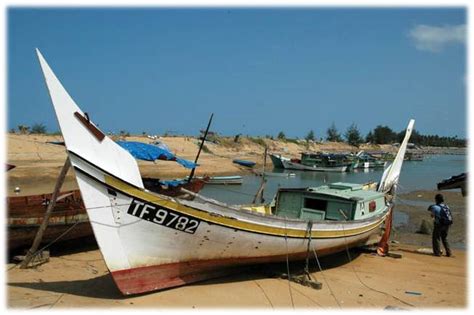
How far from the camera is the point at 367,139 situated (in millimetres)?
130750

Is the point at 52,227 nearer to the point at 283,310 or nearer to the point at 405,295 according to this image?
the point at 283,310

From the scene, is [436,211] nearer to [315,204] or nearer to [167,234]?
[315,204]

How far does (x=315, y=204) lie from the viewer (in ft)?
41.7

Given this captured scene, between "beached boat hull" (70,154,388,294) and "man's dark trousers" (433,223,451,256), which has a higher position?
"beached boat hull" (70,154,388,294)

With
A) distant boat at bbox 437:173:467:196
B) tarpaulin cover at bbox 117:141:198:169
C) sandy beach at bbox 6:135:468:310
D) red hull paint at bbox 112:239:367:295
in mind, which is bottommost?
sandy beach at bbox 6:135:468:310

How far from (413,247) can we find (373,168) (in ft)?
167

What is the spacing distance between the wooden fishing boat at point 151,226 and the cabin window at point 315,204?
2230 millimetres

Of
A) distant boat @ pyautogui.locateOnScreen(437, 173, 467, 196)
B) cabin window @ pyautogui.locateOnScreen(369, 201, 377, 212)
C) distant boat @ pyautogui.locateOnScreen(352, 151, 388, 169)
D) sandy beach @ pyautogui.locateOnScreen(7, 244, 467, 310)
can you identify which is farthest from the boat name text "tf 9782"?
distant boat @ pyautogui.locateOnScreen(352, 151, 388, 169)

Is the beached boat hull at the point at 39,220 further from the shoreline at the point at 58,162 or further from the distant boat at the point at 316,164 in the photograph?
the distant boat at the point at 316,164

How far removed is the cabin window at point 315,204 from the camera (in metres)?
12.7

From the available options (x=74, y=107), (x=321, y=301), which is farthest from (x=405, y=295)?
(x=74, y=107)

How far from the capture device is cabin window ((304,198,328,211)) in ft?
41.5

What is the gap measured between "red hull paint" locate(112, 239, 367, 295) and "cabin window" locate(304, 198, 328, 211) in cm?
279

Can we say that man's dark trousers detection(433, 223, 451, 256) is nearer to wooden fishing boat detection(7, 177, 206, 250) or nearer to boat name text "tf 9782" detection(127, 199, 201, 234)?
wooden fishing boat detection(7, 177, 206, 250)
